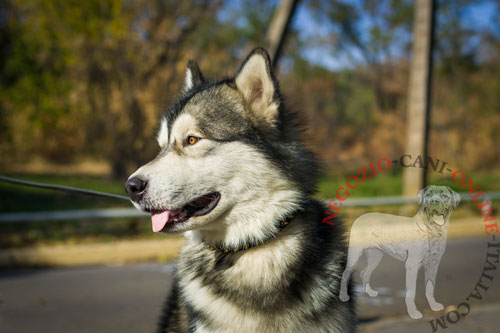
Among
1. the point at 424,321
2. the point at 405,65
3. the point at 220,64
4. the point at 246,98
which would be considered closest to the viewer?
the point at 246,98

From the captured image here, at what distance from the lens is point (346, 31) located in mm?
20203

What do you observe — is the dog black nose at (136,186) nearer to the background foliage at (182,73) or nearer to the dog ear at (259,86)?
the dog ear at (259,86)

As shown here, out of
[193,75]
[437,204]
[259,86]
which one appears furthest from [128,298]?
[437,204]

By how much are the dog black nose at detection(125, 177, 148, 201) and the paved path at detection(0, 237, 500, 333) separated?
261cm

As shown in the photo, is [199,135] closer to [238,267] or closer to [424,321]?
[238,267]

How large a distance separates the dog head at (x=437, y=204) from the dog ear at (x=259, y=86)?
3.31 ft

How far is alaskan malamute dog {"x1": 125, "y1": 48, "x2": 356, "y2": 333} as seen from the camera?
2.36m

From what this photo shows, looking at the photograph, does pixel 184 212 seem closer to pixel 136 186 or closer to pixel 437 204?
pixel 136 186

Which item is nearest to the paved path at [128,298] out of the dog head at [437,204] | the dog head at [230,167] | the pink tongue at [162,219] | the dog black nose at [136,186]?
the dog head at [437,204]

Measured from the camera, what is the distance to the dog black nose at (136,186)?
2375 mm

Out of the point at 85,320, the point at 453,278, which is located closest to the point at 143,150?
the point at 85,320

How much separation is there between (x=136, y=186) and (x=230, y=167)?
1.68ft

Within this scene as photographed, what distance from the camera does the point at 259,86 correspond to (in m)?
2.69

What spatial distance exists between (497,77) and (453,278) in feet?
49.5
